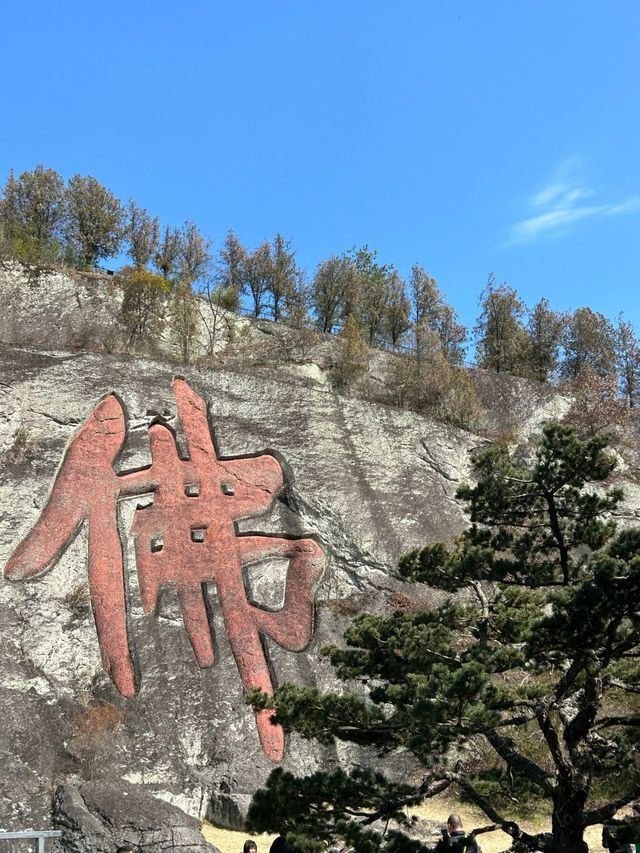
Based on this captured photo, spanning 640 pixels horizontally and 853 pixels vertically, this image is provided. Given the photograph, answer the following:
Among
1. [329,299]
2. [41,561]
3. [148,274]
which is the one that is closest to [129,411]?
[41,561]

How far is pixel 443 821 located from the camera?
1241cm

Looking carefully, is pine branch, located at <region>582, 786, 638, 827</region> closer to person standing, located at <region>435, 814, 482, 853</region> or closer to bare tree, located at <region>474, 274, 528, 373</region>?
person standing, located at <region>435, 814, 482, 853</region>

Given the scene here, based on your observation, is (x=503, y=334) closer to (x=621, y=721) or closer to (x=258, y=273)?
(x=258, y=273)

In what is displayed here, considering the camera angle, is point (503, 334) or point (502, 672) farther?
point (503, 334)

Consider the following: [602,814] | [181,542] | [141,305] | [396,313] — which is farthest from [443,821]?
[396,313]

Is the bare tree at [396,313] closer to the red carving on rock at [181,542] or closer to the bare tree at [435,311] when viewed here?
the bare tree at [435,311]

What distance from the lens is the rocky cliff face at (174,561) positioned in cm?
1221

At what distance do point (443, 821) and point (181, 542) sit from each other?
628 centimetres

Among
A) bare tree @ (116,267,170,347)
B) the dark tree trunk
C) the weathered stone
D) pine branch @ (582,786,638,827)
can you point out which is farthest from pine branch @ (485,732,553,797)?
bare tree @ (116,267,170,347)

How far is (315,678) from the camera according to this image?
13992 mm

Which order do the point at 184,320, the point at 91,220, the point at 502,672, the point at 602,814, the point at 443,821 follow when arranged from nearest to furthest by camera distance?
the point at 602,814 < the point at 502,672 < the point at 443,821 < the point at 184,320 < the point at 91,220

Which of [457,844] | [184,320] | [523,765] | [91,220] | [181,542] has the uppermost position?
[91,220]

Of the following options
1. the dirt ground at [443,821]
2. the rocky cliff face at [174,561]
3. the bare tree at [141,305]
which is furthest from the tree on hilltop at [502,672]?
the bare tree at [141,305]

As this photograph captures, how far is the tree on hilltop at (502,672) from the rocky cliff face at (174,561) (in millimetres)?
4106
